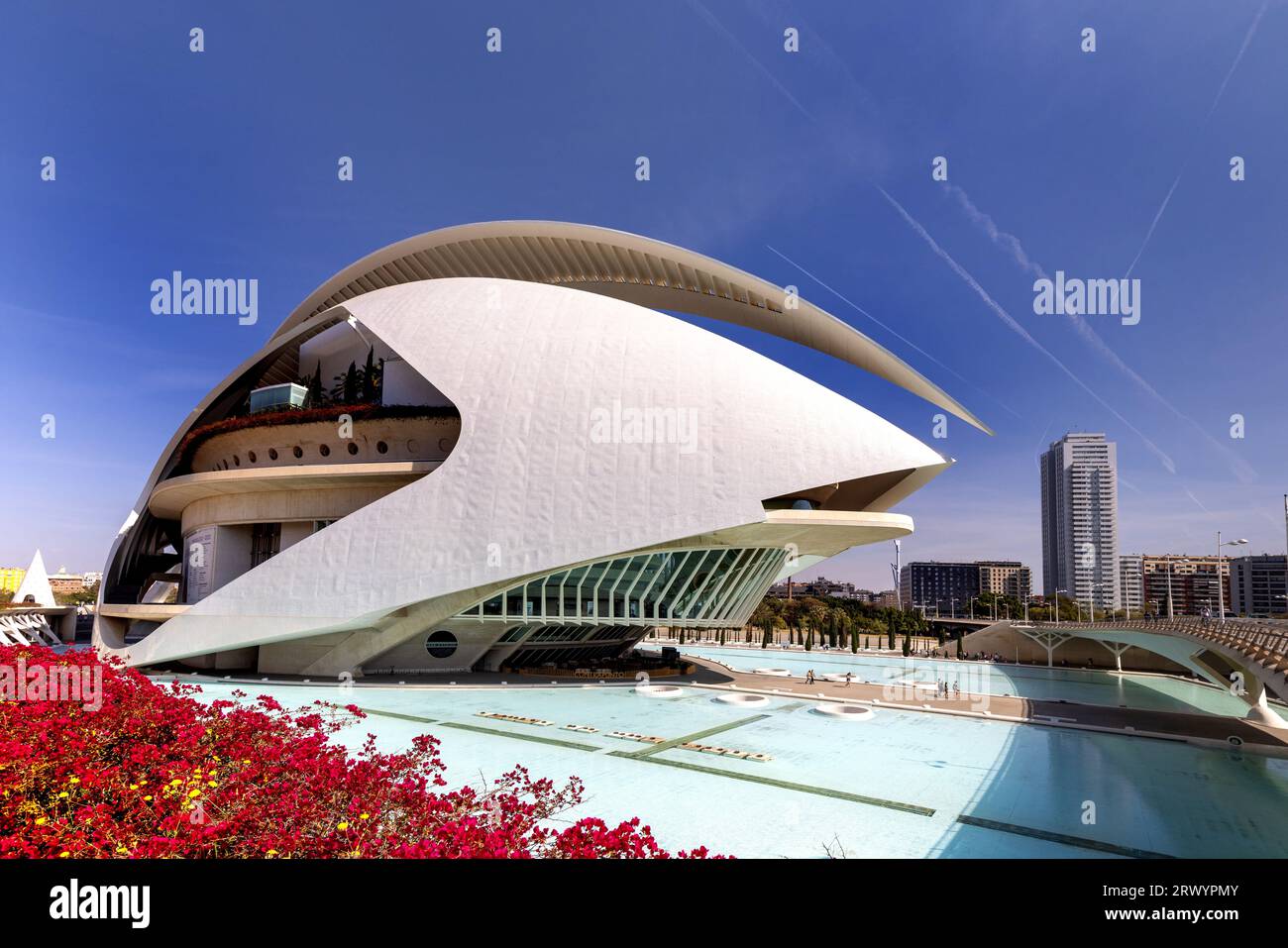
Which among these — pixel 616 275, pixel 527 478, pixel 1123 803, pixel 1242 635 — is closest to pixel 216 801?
pixel 1123 803

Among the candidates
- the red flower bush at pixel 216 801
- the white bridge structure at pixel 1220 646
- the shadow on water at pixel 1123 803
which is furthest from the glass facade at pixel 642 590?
the red flower bush at pixel 216 801

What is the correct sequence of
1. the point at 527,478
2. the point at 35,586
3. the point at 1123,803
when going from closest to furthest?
1. the point at 1123,803
2. the point at 527,478
3. the point at 35,586

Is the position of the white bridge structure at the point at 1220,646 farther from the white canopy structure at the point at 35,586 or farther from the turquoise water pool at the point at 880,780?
the white canopy structure at the point at 35,586

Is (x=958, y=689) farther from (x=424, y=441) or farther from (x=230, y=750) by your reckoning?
(x=230, y=750)

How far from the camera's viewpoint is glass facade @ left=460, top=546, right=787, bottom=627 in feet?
69.6

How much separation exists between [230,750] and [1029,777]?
1231 cm

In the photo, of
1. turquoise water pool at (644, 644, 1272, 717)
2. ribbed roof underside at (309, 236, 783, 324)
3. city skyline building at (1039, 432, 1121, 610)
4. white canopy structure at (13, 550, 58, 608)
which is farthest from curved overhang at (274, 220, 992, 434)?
city skyline building at (1039, 432, 1121, 610)

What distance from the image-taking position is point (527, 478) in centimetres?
2055

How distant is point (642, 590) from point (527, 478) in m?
5.10

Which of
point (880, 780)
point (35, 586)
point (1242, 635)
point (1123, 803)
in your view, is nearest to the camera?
point (1123, 803)

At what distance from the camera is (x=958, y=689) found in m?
23.1

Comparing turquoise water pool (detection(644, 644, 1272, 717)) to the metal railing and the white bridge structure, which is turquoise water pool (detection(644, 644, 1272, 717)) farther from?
the metal railing

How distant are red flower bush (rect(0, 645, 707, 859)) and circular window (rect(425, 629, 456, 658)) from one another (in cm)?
1633

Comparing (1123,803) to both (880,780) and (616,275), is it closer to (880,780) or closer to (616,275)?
(880,780)
